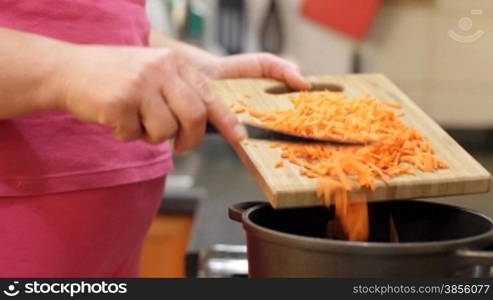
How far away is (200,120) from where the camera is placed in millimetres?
795

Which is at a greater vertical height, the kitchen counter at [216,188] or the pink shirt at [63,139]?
the pink shirt at [63,139]

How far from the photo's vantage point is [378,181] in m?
0.81

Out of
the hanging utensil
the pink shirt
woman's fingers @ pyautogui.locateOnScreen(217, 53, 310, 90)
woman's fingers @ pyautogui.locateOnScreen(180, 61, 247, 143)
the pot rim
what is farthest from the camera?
the hanging utensil

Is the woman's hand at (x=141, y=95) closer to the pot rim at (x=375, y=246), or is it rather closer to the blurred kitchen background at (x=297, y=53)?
the pot rim at (x=375, y=246)

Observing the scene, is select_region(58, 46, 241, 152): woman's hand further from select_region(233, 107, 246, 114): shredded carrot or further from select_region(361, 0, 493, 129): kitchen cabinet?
select_region(361, 0, 493, 129): kitchen cabinet

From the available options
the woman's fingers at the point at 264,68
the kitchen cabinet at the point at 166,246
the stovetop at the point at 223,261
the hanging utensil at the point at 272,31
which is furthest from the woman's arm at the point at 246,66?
the hanging utensil at the point at 272,31

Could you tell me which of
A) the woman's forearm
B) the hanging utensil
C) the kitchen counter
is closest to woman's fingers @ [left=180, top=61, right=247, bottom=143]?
the woman's forearm

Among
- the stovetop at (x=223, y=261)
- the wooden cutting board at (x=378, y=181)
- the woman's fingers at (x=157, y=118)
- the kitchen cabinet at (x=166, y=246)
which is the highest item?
the woman's fingers at (x=157, y=118)

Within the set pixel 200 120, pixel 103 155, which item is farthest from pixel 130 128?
pixel 103 155

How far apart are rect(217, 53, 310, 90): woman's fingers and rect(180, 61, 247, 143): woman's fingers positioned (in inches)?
12.1

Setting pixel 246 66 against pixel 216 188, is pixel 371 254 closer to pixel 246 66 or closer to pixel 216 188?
pixel 246 66

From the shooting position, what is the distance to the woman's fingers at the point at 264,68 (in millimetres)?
1130

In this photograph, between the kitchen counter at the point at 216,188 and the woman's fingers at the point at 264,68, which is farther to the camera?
the kitchen counter at the point at 216,188

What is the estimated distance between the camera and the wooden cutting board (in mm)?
796
